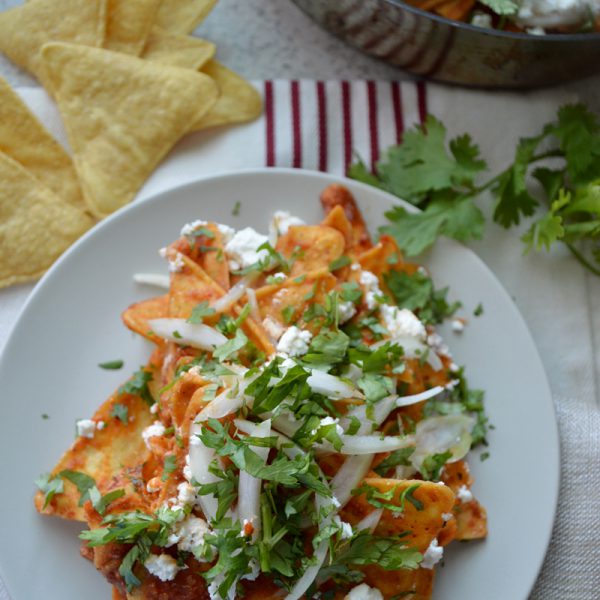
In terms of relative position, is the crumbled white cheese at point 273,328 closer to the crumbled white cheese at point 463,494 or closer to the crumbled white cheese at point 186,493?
the crumbled white cheese at point 186,493

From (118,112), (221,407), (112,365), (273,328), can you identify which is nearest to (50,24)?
(118,112)

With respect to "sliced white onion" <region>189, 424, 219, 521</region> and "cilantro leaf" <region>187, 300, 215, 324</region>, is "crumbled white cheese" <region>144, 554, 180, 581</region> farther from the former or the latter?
"cilantro leaf" <region>187, 300, 215, 324</region>

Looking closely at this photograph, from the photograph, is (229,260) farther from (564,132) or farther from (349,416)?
(564,132)

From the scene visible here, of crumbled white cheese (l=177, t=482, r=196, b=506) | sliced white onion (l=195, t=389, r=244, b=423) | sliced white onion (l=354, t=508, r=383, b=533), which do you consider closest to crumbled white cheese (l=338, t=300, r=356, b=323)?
sliced white onion (l=195, t=389, r=244, b=423)

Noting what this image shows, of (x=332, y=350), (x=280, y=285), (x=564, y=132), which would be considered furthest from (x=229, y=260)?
(x=564, y=132)

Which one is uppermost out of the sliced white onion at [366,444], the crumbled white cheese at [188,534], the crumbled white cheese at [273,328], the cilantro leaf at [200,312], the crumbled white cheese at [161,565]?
the cilantro leaf at [200,312]

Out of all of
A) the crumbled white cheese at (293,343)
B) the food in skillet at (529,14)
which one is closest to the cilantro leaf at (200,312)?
the crumbled white cheese at (293,343)
